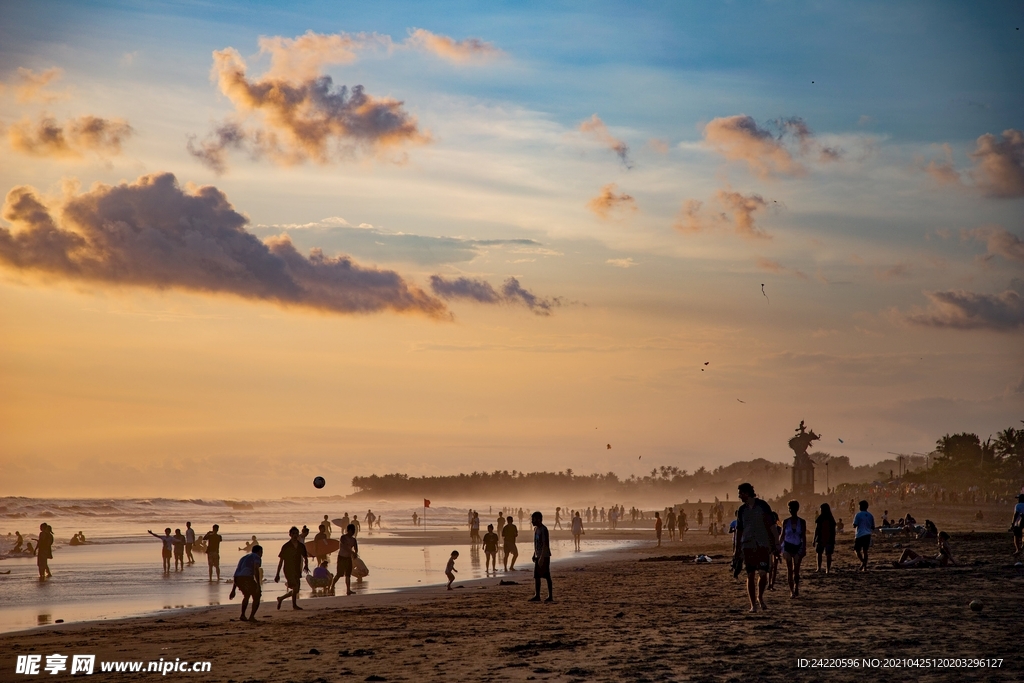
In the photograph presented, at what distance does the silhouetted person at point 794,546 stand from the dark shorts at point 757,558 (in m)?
2.82

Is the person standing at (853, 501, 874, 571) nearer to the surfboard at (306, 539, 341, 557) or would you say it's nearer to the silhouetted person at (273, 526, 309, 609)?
the silhouetted person at (273, 526, 309, 609)

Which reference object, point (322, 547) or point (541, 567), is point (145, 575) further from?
point (541, 567)

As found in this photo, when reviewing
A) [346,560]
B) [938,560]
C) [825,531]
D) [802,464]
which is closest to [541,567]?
[346,560]

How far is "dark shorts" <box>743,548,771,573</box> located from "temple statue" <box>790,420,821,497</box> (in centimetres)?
6387

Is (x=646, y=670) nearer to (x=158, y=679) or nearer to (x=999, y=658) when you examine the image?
(x=999, y=658)

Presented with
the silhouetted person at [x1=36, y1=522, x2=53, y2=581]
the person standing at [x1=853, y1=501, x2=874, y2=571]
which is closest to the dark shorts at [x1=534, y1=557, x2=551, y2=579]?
the person standing at [x1=853, y1=501, x2=874, y2=571]

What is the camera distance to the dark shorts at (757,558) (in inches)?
537

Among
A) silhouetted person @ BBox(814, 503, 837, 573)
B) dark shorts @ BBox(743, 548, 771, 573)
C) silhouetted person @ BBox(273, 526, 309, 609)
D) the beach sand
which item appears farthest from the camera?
silhouetted person @ BBox(814, 503, 837, 573)

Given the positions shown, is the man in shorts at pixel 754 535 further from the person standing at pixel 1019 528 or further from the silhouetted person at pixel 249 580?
the person standing at pixel 1019 528

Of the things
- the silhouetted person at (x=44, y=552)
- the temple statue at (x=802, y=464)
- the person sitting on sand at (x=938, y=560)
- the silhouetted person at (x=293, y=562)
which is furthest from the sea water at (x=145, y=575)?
the temple statue at (x=802, y=464)

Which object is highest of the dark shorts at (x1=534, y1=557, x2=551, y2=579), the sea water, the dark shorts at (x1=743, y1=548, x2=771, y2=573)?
the dark shorts at (x1=743, y1=548, x2=771, y2=573)

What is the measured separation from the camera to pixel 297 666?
10.8 meters

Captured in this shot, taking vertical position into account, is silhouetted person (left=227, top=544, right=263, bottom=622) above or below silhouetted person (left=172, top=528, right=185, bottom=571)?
above

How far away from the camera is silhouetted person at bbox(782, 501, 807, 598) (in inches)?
647
